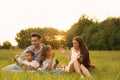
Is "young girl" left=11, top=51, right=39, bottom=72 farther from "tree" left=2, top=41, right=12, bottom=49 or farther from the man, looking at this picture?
"tree" left=2, top=41, right=12, bottom=49

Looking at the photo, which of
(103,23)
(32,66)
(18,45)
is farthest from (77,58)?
(18,45)

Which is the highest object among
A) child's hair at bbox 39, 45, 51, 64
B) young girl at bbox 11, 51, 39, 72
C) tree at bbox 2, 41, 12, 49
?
tree at bbox 2, 41, 12, 49

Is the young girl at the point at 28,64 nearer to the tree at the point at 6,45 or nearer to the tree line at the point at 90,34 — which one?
the tree line at the point at 90,34

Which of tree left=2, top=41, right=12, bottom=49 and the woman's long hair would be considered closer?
the woman's long hair

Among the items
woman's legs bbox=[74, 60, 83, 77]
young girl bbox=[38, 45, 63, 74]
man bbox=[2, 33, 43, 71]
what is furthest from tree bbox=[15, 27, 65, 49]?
woman's legs bbox=[74, 60, 83, 77]

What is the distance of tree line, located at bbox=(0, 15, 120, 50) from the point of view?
7381 cm

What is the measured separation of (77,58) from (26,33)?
93.8 m

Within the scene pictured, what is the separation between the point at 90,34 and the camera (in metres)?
82.8

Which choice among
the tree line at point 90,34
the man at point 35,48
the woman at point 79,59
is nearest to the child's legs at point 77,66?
the woman at point 79,59

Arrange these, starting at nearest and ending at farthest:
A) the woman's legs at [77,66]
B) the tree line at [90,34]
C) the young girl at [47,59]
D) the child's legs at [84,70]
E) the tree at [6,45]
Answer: the child's legs at [84,70] < the woman's legs at [77,66] < the young girl at [47,59] < the tree line at [90,34] < the tree at [6,45]

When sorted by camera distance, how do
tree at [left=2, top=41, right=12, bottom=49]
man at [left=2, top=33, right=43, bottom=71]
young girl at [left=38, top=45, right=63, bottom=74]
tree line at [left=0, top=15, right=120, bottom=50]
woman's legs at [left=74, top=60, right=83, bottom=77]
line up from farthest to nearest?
1. tree at [left=2, top=41, right=12, bottom=49]
2. tree line at [left=0, top=15, right=120, bottom=50]
3. man at [left=2, top=33, right=43, bottom=71]
4. young girl at [left=38, top=45, right=63, bottom=74]
5. woman's legs at [left=74, top=60, right=83, bottom=77]

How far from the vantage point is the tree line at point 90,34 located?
73812 millimetres

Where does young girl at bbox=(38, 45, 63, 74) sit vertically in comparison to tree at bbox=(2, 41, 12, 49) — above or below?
below

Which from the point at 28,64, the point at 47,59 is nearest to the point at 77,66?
the point at 47,59
